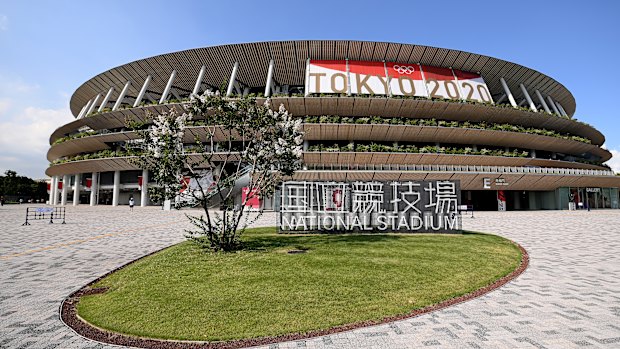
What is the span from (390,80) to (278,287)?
37932 mm

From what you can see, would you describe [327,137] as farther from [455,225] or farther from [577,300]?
[577,300]

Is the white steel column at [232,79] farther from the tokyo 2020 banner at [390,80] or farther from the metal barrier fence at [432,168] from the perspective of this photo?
the metal barrier fence at [432,168]

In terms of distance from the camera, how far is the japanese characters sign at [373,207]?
1454 centimetres

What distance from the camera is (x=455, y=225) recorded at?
47.6ft

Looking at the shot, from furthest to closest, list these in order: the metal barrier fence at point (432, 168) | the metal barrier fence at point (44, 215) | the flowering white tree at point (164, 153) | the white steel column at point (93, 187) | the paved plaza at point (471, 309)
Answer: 1. the white steel column at point (93, 187)
2. the metal barrier fence at point (432, 168)
3. the metal barrier fence at point (44, 215)
4. the flowering white tree at point (164, 153)
5. the paved plaza at point (471, 309)

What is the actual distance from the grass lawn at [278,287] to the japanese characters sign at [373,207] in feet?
12.2

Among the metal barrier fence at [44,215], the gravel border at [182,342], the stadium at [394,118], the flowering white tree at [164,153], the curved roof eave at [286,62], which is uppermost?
the curved roof eave at [286,62]

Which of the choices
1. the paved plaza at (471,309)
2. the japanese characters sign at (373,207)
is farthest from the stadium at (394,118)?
the paved plaza at (471,309)

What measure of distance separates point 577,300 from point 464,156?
33.4m

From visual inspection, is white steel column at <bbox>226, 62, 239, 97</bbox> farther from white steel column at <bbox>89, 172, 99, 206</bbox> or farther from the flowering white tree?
the flowering white tree

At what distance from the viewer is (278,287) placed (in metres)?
6.43

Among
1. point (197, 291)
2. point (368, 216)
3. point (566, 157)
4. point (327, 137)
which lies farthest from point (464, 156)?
point (197, 291)

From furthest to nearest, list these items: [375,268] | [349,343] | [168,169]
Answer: [168,169], [375,268], [349,343]

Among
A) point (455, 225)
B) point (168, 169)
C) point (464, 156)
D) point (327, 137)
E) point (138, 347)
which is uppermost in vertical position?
point (327, 137)
